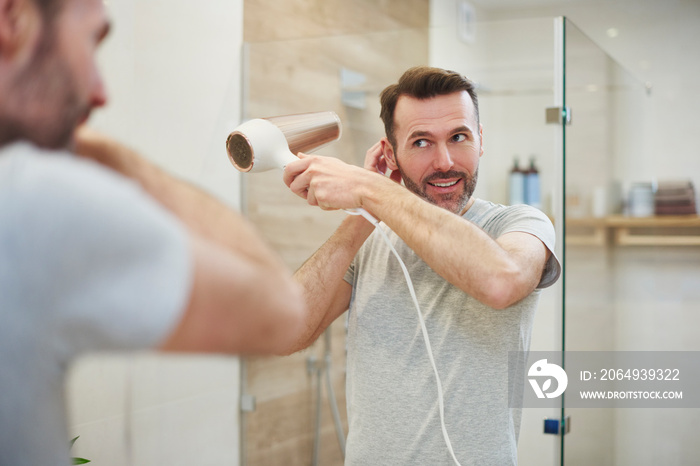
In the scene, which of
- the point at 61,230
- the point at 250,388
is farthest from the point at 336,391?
the point at 61,230

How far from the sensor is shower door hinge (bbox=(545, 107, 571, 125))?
73.6 inches

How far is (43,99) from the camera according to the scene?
40 cm

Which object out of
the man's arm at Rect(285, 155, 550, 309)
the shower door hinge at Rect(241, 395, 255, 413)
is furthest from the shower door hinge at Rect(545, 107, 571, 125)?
the shower door hinge at Rect(241, 395, 255, 413)

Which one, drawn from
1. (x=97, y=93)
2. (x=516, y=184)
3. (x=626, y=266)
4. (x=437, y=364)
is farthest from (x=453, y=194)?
(x=626, y=266)

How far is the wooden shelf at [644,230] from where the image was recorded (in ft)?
7.80

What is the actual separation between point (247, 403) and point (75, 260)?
6.59 ft

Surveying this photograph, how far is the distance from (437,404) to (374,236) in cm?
39

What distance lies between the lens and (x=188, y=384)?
6.86 ft

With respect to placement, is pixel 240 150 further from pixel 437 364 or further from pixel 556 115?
pixel 556 115

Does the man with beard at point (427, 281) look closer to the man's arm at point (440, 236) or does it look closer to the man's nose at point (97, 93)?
the man's arm at point (440, 236)

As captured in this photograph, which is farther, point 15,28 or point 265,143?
point 265,143

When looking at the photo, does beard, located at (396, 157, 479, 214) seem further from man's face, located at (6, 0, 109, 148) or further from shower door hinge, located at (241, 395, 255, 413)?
shower door hinge, located at (241, 395, 255, 413)

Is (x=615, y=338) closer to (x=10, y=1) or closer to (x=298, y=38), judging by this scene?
(x=298, y=38)

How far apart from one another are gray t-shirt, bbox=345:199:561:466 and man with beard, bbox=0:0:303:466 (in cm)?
86
